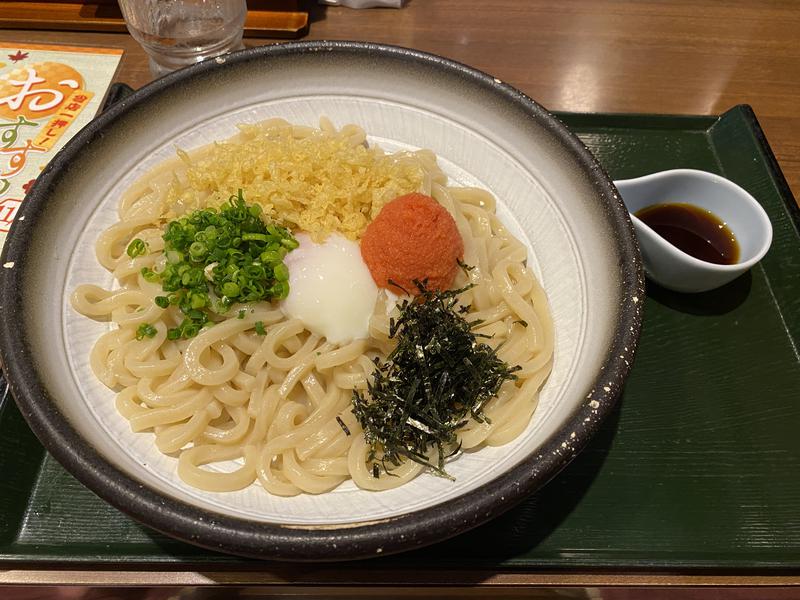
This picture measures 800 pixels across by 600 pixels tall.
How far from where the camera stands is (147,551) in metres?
1.85

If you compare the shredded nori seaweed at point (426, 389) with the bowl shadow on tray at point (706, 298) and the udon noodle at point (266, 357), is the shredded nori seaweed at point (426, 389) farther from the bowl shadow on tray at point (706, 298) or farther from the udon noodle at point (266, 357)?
the bowl shadow on tray at point (706, 298)

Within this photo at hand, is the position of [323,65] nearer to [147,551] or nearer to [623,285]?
[623,285]

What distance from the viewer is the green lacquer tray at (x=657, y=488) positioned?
186 cm

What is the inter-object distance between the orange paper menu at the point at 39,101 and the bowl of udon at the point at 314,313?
3.21 ft

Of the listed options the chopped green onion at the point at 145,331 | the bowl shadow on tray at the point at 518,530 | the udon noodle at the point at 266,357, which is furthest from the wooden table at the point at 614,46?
the bowl shadow on tray at the point at 518,530

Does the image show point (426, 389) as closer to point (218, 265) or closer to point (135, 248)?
point (218, 265)

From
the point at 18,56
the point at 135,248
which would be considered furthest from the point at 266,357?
the point at 18,56

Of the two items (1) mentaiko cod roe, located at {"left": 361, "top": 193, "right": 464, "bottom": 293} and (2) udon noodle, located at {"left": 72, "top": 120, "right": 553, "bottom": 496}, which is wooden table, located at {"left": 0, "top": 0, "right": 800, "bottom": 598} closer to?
(2) udon noodle, located at {"left": 72, "top": 120, "right": 553, "bottom": 496}

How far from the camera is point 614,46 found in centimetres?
409

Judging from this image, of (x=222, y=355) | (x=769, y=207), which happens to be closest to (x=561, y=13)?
(x=769, y=207)

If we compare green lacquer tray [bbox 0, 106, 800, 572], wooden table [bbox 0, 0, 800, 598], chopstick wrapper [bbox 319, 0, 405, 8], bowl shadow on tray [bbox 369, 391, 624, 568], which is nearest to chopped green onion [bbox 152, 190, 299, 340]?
green lacquer tray [bbox 0, 106, 800, 572]

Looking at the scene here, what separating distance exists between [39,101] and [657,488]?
3822 millimetres

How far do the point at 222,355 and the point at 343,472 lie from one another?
25.5 inches

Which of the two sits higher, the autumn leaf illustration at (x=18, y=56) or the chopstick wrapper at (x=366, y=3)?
the chopstick wrapper at (x=366, y=3)
